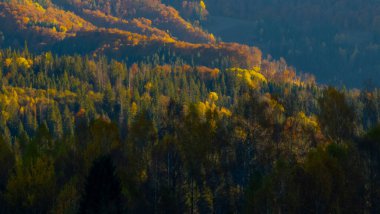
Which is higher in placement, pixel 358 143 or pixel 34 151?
pixel 358 143

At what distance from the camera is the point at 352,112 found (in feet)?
277

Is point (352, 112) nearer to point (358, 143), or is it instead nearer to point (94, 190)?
point (358, 143)

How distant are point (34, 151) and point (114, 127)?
11593mm

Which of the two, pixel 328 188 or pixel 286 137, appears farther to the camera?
pixel 286 137

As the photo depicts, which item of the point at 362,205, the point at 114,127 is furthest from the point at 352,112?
the point at 114,127

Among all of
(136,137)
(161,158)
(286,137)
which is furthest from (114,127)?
(286,137)

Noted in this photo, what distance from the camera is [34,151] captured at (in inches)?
3487

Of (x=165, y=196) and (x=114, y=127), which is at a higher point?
(x=114, y=127)

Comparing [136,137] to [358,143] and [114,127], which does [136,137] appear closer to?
[114,127]

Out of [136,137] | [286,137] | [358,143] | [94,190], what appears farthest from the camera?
[136,137]

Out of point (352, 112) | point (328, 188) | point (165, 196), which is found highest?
point (352, 112)

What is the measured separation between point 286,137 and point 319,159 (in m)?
15.2

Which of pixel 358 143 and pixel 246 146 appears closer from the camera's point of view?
pixel 358 143

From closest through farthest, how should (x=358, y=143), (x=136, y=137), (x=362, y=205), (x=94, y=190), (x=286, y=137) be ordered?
(x=94, y=190) → (x=362, y=205) → (x=358, y=143) → (x=286, y=137) → (x=136, y=137)
